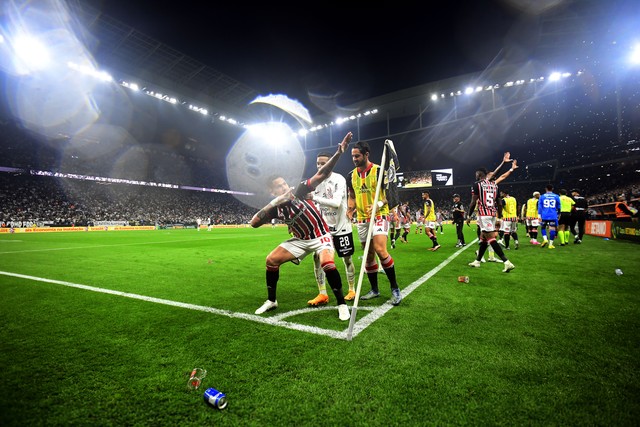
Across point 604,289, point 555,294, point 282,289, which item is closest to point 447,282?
point 555,294

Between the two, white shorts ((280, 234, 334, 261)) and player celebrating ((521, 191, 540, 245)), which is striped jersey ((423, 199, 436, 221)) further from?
white shorts ((280, 234, 334, 261))

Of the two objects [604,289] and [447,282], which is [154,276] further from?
[604,289]

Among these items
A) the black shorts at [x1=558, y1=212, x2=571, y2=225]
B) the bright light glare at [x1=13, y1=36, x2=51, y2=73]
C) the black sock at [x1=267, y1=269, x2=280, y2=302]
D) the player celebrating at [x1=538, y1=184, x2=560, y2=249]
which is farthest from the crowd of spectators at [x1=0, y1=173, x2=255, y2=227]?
the black shorts at [x1=558, y1=212, x2=571, y2=225]

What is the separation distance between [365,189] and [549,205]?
9997 mm

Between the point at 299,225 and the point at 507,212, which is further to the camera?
the point at 507,212

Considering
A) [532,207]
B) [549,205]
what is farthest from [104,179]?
[549,205]

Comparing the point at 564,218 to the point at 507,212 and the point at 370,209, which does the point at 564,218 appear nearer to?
the point at 507,212

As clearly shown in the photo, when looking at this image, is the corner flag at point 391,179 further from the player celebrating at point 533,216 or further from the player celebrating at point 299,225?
the player celebrating at point 533,216

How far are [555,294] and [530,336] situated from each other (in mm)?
2230

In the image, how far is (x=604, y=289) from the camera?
4.86m

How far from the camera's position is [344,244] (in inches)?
177

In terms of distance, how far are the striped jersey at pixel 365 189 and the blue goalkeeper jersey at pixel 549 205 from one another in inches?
383

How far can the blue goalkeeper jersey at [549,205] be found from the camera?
1098 centimetres

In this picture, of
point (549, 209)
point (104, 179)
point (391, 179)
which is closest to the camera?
point (391, 179)
